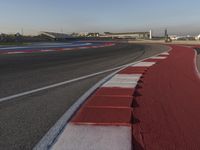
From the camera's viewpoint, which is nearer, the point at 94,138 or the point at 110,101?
the point at 94,138

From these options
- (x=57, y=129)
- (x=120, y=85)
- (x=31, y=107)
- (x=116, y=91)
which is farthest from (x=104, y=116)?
(x=120, y=85)

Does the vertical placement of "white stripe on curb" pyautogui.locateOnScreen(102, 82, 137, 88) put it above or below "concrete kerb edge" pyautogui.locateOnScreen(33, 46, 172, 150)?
below

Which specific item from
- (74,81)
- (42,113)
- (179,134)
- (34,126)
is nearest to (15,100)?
(42,113)

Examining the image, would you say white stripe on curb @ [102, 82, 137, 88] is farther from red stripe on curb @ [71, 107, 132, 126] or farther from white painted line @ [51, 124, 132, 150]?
white painted line @ [51, 124, 132, 150]

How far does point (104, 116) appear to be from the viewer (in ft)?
16.4

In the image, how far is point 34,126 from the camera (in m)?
4.56

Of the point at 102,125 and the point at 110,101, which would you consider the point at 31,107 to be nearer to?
the point at 110,101

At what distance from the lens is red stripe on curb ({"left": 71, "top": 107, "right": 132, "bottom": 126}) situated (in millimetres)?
4684

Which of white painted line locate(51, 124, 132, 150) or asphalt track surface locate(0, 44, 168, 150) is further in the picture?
asphalt track surface locate(0, 44, 168, 150)

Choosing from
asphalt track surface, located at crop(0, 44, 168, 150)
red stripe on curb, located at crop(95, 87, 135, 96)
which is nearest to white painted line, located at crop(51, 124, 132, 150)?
asphalt track surface, located at crop(0, 44, 168, 150)

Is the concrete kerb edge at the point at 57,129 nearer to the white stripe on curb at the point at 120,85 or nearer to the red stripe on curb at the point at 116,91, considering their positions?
the red stripe on curb at the point at 116,91

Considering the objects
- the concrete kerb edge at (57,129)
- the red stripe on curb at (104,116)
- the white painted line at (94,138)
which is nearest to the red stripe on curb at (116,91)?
the concrete kerb edge at (57,129)

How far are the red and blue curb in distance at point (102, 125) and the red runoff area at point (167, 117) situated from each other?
0.16 metres

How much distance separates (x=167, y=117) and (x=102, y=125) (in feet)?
4.02
